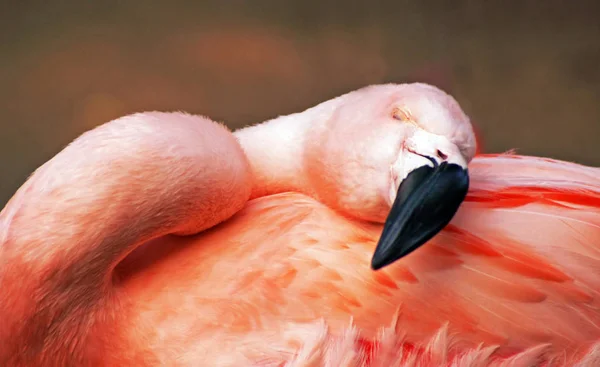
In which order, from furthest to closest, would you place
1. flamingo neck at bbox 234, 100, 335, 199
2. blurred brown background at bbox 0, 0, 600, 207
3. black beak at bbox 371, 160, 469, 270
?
blurred brown background at bbox 0, 0, 600, 207, flamingo neck at bbox 234, 100, 335, 199, black beak at bbox 371, 160, 469, 270

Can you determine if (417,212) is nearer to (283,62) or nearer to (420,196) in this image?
(420,196)

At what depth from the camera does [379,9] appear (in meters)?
1.96

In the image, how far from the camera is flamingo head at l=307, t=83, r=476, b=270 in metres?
0.82

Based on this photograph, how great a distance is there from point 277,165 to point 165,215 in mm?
241

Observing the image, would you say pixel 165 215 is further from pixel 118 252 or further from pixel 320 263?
pixel 320 263

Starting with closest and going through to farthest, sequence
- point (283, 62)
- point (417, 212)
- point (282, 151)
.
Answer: point (417, 212) < point (282, 151) < point (283, 62)

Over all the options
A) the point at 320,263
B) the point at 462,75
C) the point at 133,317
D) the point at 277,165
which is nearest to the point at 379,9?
the point at 462,75

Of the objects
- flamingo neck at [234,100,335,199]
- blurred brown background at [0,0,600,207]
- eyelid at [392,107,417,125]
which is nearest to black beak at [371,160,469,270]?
eyelid at [392,107,417,125]

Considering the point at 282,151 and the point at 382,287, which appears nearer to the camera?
the point at 382,287

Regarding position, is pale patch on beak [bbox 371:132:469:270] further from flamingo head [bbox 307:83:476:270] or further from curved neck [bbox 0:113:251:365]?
curved neck [bbox 0:113:251:365]

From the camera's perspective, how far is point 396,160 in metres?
0.91

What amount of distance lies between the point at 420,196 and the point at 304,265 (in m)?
0.26

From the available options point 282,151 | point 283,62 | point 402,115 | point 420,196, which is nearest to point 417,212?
point 420,196

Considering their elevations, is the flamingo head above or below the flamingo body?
above
